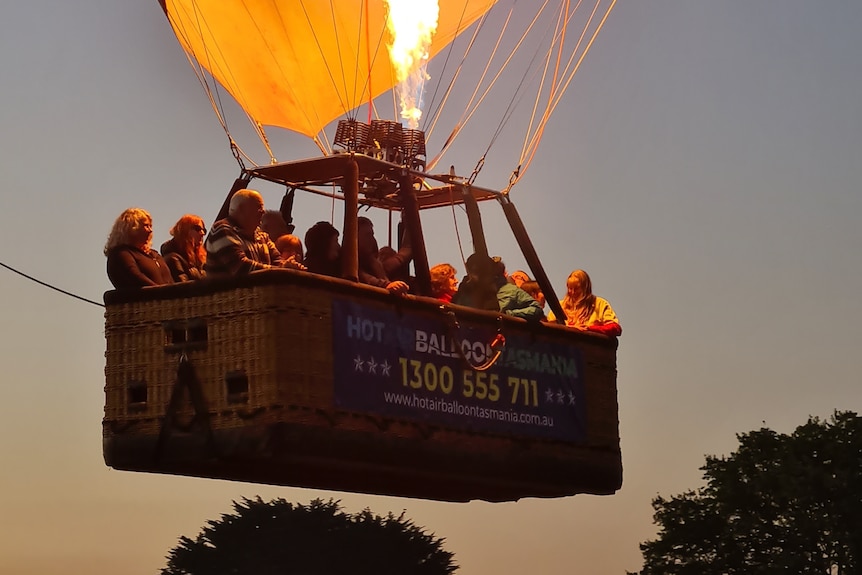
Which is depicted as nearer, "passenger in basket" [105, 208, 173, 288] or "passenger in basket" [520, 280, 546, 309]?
"passenger in basket" [105, 208, 173, 288]

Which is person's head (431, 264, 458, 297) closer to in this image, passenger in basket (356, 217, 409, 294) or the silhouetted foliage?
passenger in basket (356, 217, 409, 294)

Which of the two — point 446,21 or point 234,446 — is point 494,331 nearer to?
point 234,446

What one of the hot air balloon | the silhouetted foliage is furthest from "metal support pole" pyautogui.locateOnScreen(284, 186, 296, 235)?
the silhouetted foliage

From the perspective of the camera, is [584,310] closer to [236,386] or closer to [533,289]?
[533,289]

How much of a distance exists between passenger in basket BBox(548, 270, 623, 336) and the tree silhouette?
40.5m

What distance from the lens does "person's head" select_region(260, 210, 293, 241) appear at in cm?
1519

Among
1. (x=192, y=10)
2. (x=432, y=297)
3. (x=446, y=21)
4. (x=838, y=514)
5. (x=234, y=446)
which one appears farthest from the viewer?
(x=838, y=514)

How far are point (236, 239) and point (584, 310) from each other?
145 inches

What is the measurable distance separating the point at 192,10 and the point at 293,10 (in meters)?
1.24

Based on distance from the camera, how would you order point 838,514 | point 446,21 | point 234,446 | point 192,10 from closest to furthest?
point 234,446
point 192,10
point 446,21
point 838,514

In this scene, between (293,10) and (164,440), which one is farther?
(293,10)

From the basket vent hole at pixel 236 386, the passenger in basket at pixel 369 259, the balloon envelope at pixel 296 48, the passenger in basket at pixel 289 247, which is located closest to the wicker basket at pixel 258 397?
the basket vent hole at pixel 236 386

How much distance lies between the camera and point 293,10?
1770cm

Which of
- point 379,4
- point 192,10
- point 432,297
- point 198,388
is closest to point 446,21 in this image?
point 379,4
